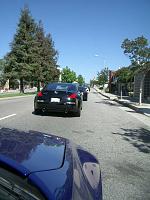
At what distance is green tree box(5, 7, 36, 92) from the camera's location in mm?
55094

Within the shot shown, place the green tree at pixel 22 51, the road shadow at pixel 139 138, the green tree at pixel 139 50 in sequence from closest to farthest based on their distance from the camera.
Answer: the road shadow at pixel 139 138
the green tree at pixel 139 50
the green tree at pixel 22 51

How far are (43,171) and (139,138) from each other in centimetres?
836

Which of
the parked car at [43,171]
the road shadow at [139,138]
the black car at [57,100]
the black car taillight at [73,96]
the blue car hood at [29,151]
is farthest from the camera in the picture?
the black car taillight at [73,96]

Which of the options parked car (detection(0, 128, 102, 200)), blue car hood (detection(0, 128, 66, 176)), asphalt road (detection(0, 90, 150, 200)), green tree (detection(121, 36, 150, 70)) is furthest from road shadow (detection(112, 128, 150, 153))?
green tree (detection(121, 36, 150, 70))

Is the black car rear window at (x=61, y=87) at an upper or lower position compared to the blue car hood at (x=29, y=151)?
upper

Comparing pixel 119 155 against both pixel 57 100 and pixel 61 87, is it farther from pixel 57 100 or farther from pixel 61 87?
pixel 61 87

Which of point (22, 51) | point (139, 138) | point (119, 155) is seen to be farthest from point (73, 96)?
point (22, 51)

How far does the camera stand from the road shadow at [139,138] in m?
8.95

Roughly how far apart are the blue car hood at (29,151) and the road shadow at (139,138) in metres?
5.41

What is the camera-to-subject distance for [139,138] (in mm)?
10539

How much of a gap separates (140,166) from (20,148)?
14.2ft

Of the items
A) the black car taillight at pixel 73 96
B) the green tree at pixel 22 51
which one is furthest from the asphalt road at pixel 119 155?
the green tree at pixel 22 51

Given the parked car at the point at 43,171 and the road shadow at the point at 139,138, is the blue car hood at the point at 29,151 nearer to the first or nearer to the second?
the parked car at the point at 43,171

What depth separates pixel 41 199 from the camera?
219cm
